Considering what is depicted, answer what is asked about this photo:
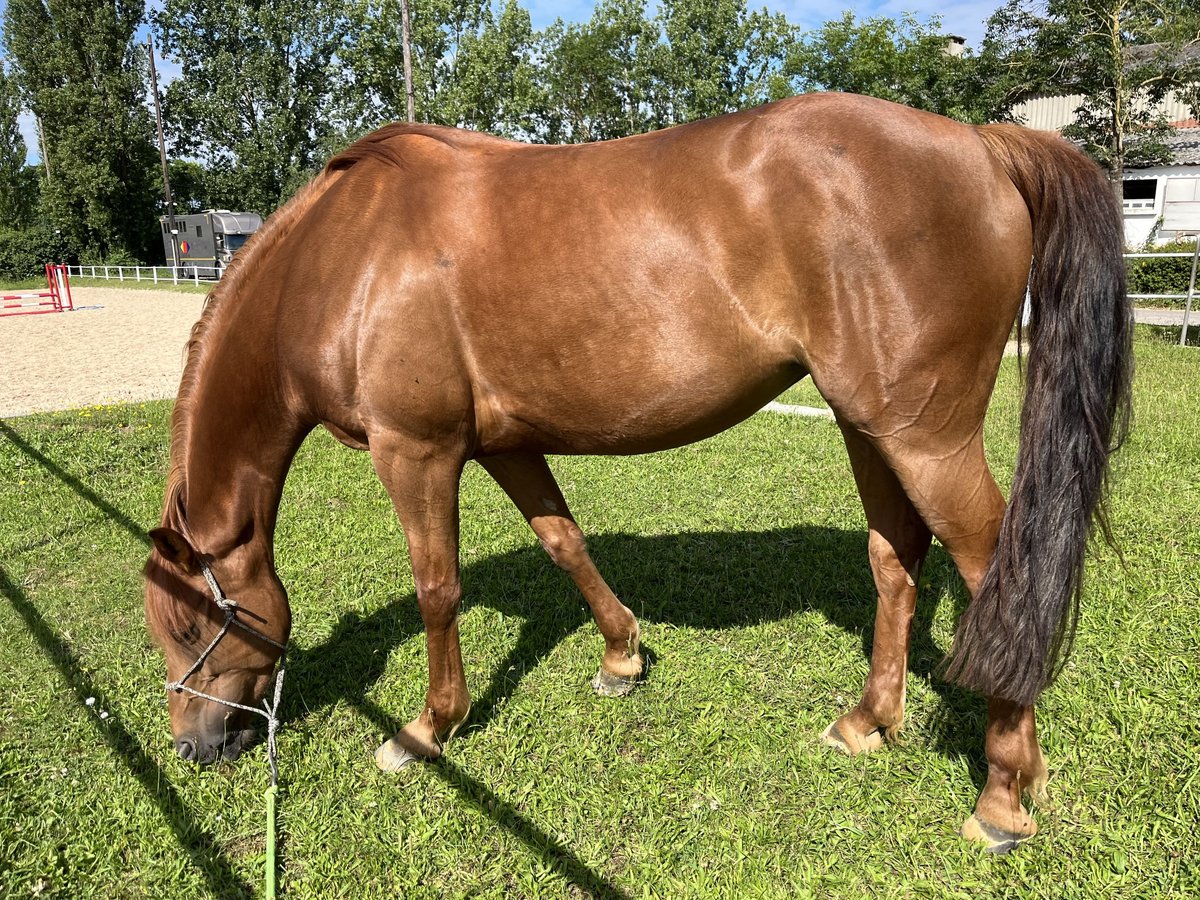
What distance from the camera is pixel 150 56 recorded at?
122ft

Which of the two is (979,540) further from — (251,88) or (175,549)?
(251,88)

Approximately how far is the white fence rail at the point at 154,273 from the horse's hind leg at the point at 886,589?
104 ft

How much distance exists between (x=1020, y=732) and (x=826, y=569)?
196cm

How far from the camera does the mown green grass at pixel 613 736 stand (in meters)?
2.30

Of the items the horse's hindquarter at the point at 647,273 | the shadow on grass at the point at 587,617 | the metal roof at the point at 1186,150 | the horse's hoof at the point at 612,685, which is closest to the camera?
the horse's hindquarter at the point at 647,273

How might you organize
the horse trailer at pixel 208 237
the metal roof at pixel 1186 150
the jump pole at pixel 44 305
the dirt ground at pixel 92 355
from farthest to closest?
the horse trailer at pixel 208 237, the metal roof at pixel 1186 150, the jump pole at pixel 44 305, the dirt ground at pixel 92 355

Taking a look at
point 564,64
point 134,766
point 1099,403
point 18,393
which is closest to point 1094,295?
point 1099,403

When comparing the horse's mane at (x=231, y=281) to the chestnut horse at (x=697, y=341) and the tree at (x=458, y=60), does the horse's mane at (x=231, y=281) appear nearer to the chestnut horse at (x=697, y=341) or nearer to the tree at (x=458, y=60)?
the chestnut horse at (x=697, y=341)

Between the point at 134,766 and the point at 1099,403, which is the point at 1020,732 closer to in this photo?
the point at 1099,403

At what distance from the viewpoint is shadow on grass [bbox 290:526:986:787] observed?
327 centimetres

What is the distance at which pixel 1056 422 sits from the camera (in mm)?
2125

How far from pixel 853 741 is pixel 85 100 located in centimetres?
4564

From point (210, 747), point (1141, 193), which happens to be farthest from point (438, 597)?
point (1141, 193)

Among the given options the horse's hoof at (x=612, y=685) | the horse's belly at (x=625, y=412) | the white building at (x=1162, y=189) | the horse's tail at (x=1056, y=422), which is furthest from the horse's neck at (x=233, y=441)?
the white building at (x=1162, y=189)
